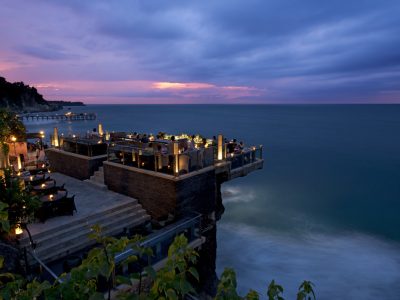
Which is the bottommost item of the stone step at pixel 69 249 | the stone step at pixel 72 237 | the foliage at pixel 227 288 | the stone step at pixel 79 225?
the stone step at pixel 69 249

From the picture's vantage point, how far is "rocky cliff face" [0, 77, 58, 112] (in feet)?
403

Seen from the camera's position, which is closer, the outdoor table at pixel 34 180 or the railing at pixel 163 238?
the railing at pixel 163 238

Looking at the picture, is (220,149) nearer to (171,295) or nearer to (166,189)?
(166,189)

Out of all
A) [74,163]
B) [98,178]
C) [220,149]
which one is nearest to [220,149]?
[220,149]

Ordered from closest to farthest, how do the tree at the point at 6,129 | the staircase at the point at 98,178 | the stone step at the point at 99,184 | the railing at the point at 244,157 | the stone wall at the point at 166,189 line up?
the tree at the point at 6,129
the stone wall at the point at 166,189
the stone step at the point at 99,184
the staircase at the point at 98,178
the railing at the point at 244,157

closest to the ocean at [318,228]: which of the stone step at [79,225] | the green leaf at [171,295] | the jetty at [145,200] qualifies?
the jetty at [145,200]

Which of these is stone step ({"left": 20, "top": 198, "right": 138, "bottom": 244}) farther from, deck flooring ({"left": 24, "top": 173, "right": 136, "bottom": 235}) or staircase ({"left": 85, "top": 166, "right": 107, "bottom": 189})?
staircase ({"left": 85, "top": 166, "right": 107, "bottom": 189})

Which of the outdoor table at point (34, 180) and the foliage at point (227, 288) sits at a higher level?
the foliage at point (227, 288)

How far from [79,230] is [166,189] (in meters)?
3.74

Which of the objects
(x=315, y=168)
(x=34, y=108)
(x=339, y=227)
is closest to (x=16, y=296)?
(x=339, y=227)

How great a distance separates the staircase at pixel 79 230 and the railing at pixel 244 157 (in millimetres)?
5920

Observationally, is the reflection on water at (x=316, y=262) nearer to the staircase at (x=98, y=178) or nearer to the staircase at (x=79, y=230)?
the staircase at (x=79, y=230)

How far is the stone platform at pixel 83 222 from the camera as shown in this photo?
9492 millimetres

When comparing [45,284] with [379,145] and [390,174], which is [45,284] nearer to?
[390,174]
